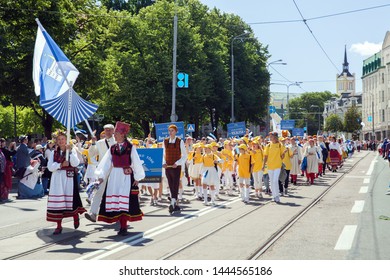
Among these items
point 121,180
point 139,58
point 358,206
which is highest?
point 139,58

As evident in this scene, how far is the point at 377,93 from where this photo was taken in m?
115

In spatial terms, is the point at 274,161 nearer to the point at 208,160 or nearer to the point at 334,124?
the point at 208,160

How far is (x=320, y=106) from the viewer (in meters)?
166

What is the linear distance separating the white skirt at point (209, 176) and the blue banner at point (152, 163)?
3.77 feet

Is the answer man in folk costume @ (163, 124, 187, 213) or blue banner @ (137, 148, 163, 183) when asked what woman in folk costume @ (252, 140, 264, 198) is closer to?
blue banner @ (137, 148, 163, 183)

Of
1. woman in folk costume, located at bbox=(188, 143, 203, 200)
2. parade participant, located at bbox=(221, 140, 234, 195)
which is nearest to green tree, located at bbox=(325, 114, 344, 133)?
parade participant, located at bbox=(221, 140, 234, 195)

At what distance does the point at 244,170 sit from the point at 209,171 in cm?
126

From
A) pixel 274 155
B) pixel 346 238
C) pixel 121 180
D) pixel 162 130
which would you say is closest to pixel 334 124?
pixel 162 130

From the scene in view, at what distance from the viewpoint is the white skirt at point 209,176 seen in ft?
54.4

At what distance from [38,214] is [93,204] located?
3.54m

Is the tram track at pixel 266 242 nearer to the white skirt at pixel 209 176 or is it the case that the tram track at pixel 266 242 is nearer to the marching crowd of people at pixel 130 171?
the marching crowd of people at pixel 130 171

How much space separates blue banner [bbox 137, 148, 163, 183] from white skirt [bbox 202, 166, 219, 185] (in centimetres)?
115

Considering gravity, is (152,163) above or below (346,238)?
above

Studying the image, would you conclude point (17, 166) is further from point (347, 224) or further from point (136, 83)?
point (136, 83)
